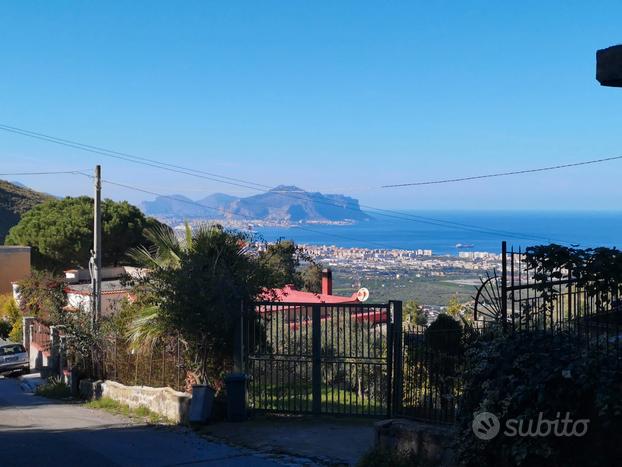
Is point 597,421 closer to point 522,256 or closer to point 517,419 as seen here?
point 517,419

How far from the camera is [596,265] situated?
21.7 feet

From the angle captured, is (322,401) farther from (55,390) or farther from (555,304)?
(55,390)

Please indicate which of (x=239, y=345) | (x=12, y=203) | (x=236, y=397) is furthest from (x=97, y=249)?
(x=12, y=203)

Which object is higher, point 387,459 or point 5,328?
point 387,459

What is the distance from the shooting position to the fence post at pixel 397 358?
35.1 feet

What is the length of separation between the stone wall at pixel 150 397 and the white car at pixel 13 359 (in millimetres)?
13154

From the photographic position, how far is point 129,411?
574 inches

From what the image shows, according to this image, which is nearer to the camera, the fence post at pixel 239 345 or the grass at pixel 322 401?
the grass at pixel 322 401

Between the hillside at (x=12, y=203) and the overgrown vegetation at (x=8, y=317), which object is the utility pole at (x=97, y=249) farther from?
the hillside at (x=12, y=203)

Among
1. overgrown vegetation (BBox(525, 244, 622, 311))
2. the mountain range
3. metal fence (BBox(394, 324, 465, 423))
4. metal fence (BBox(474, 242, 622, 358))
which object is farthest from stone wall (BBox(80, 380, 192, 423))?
the mountain range

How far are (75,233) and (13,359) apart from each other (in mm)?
15023

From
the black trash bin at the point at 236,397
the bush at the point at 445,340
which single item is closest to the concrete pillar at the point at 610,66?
the bush at the point at 445,340

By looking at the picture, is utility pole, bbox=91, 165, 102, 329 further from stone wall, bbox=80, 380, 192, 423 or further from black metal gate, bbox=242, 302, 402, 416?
black metal gate, bbox=242, 302, 402, 416

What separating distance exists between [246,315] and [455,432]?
633 centimetres
